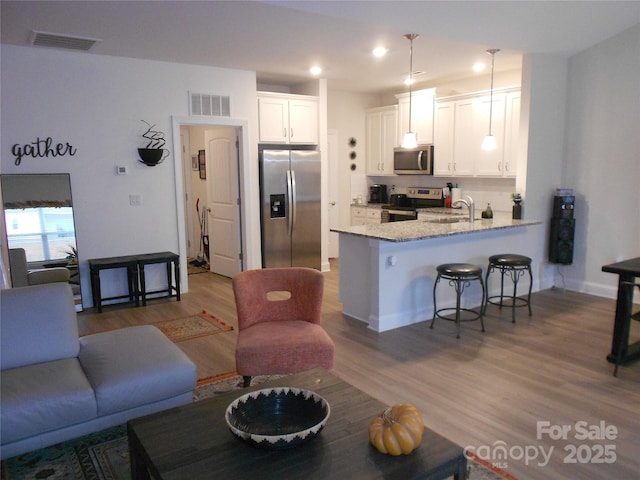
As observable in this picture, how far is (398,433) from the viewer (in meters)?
1.70

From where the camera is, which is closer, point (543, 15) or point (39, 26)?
point (39, 26)

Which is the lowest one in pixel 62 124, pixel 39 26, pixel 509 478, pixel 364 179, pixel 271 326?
pixel 509 478

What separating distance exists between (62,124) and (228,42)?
1898 millimetres

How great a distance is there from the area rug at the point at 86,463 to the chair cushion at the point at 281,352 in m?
0.78

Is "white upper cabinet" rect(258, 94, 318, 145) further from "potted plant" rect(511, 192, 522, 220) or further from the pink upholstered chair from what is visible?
the pink upholstered chair

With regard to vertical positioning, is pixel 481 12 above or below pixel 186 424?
above

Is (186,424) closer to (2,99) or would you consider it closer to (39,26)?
(39,26)

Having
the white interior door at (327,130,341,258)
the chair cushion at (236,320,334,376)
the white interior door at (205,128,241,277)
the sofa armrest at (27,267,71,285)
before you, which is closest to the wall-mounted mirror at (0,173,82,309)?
the sofa armrest at (27,267,71,285)

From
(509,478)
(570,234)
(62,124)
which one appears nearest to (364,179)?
(570,234)

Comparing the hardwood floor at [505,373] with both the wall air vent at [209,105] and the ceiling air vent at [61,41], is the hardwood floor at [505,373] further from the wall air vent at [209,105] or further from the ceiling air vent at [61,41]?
the ceiling air vent at [61,41]

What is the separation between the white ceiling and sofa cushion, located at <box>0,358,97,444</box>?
8.42ft

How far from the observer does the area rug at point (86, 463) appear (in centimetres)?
231

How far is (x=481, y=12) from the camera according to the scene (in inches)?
162

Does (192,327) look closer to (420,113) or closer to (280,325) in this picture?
(280,325)
